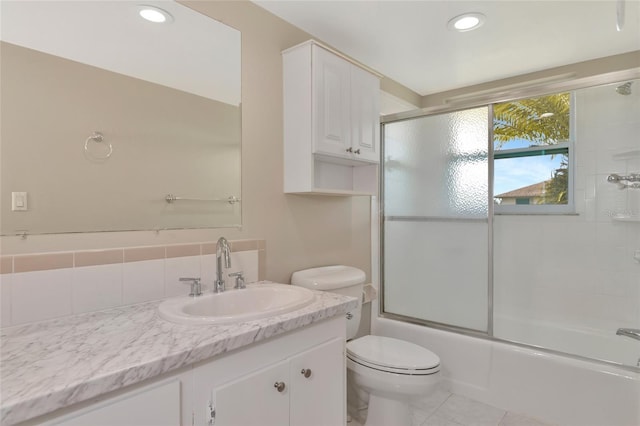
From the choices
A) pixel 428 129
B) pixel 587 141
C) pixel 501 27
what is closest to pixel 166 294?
pixel 428 129

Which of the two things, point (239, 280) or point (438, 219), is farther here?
point (438, 219)

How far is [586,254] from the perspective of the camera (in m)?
2.43

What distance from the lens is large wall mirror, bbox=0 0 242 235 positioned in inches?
42.3

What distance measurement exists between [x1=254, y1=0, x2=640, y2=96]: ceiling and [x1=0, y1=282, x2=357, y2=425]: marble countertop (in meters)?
1.54

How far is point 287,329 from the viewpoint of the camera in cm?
110

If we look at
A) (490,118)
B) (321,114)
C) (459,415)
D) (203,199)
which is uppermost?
(490,118)

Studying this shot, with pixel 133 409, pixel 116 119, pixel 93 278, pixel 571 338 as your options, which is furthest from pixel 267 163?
pixel 571 338

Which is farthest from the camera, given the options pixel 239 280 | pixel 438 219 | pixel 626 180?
pixel 438 219

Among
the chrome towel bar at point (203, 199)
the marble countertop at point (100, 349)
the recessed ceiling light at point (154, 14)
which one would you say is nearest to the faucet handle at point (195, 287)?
the marble countertop at point (100, 349)

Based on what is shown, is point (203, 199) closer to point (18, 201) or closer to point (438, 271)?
point (18, 201)

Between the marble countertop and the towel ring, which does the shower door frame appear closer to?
the marble countertop

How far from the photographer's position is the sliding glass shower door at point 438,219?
2.33 m

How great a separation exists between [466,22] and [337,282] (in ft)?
5.27

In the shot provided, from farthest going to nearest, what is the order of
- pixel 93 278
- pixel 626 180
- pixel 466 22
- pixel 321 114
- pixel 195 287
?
pixel 626 180
pixel 466 22
pixel 321 114
pixel 195 287
pixel 93 278
